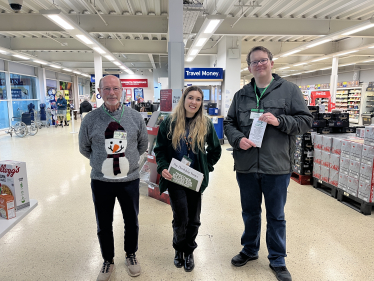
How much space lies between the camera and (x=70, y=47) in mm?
10258

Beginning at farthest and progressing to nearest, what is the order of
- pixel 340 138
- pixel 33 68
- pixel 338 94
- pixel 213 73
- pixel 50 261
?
pixel 338 94 < pixel 33 68 < pixel 213 73 < pixel 340 138 < pixel 50 261

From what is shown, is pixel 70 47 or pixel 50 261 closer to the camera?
pixel 50 261

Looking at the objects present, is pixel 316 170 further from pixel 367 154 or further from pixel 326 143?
pixel 367 154

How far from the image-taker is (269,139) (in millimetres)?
2064

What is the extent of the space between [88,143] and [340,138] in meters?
3.90

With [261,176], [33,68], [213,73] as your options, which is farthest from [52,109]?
[261,176]

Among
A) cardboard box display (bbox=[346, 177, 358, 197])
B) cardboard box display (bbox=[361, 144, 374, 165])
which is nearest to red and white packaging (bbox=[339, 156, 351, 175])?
cardboard box display (bbox=[346, 177, 358, 197])

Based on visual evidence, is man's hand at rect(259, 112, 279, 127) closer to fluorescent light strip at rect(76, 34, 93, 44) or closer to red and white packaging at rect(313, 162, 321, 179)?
red and white packaging at rect(313, 162, 321, 179)

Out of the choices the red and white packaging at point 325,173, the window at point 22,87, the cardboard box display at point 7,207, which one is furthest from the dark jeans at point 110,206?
the window at point 22,87

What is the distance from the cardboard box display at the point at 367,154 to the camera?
134 inches

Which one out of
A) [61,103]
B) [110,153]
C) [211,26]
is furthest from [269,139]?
[61,103]

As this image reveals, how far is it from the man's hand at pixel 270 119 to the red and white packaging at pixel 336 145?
2.71m

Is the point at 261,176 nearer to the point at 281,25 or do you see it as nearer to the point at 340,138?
the point at 340,138

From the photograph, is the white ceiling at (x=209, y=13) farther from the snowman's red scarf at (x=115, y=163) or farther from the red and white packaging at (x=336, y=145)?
the snowman's red scarf at (x=115, y=163)
